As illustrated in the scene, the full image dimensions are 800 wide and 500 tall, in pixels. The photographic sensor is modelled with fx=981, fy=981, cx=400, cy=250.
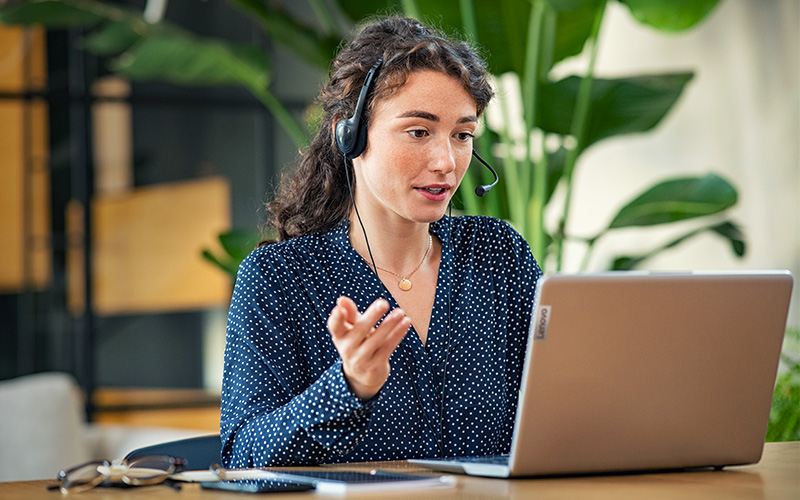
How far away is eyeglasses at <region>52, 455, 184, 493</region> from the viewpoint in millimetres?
943

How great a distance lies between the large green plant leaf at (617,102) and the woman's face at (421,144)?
1337mm

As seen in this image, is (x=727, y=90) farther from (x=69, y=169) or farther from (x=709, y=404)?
(x=69, y=169)

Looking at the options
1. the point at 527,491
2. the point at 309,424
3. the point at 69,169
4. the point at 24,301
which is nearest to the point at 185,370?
the point at 24,301

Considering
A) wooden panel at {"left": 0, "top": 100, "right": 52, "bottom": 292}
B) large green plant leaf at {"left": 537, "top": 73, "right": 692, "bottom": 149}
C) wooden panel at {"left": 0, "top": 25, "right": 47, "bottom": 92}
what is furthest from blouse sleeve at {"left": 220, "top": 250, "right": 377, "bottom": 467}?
wooden panel at {"left": 0, "top": 25, "right": 47, "bottom": 92}

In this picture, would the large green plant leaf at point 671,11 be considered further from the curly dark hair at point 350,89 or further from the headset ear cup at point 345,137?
the headset ear cup at point 345,137

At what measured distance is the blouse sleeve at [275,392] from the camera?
1196 millimetres

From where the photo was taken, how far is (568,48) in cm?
285

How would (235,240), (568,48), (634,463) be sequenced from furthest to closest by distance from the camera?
(235,240), (568,48), (634,463)

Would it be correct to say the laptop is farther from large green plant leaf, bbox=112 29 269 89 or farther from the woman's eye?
large green plant leaf, bbox=112 29 269 89

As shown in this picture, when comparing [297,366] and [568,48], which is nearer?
[297,366]

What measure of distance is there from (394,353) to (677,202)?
5.03 feet

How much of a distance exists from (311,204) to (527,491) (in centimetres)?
89

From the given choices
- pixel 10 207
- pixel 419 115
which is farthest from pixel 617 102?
pixel 10 207

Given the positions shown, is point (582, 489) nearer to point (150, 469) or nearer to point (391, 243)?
point (150, 469)
